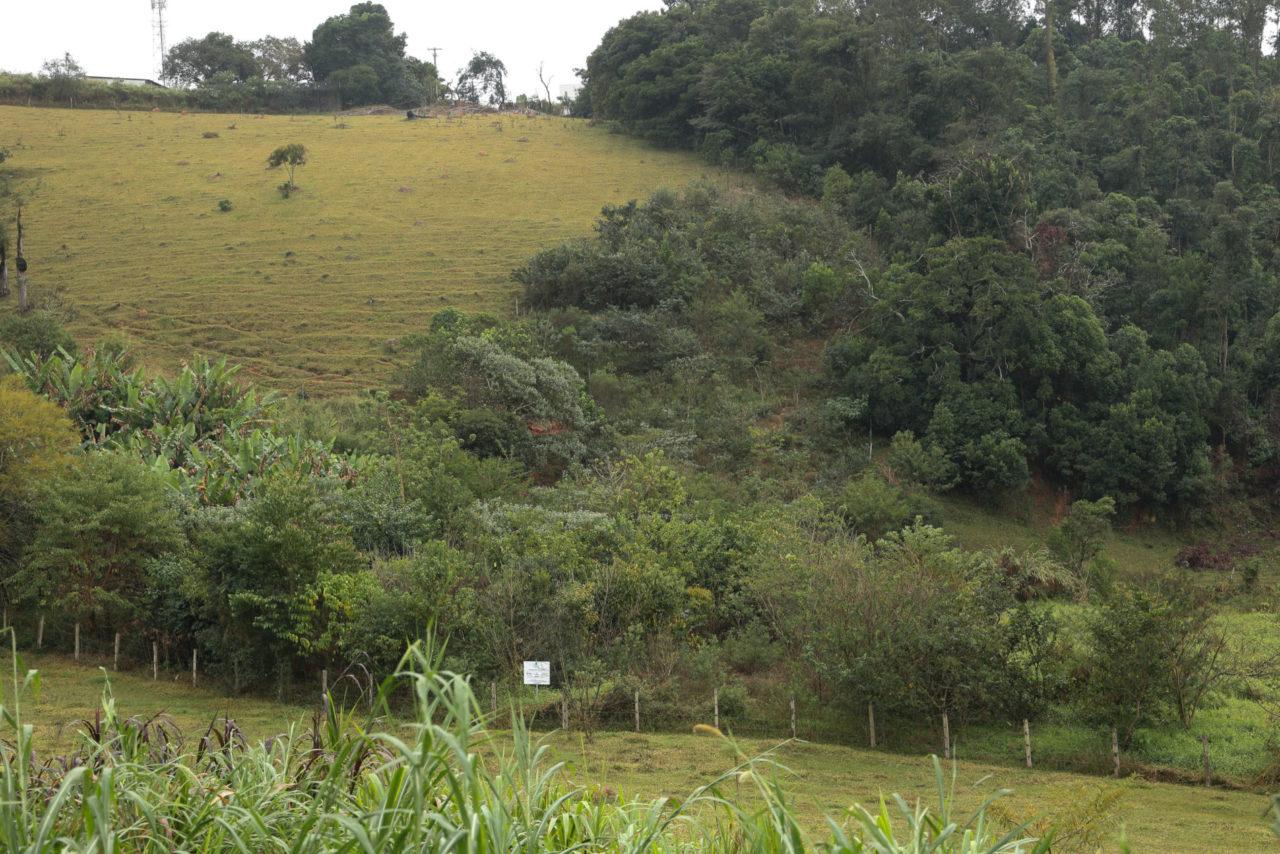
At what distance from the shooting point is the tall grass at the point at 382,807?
418 centimetres

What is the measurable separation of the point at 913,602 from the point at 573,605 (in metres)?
5.60

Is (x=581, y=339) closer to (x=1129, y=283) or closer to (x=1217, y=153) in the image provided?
(x=1129, y=283)

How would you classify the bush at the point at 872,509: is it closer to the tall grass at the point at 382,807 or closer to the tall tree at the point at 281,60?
the tall grass at the point at 382,807

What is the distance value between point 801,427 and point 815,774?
2099 cm

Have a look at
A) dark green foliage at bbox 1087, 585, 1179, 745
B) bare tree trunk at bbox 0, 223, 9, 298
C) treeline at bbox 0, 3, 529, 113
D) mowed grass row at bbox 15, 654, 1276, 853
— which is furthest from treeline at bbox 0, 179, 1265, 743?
treeline at bbox 0, 3, 529, 113

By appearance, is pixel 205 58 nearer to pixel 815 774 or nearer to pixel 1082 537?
pixel 1082 537

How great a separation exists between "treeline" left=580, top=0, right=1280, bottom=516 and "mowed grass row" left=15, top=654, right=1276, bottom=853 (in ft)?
56.6

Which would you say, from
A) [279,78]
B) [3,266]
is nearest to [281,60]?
[279,78]

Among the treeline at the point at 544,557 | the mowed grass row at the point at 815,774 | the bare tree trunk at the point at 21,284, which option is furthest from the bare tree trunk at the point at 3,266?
the mowed grass row at the point at 815,774

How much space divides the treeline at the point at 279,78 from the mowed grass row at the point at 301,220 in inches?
219

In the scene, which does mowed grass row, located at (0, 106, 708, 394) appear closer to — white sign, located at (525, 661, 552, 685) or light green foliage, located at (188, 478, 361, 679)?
light green foliage, located at (188, 478, 361, 679)

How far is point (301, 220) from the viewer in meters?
52.8

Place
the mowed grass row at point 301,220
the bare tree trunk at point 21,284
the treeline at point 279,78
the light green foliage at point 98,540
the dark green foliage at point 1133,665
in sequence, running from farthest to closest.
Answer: the treeline at point 279,78, the mowed grass row at point 301,220, the bare tree trunk at point 21,284, the light green foliage at point 98,540, the dark green foliage at point 1133,665

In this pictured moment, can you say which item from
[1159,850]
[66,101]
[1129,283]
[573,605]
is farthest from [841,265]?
[66,101]
